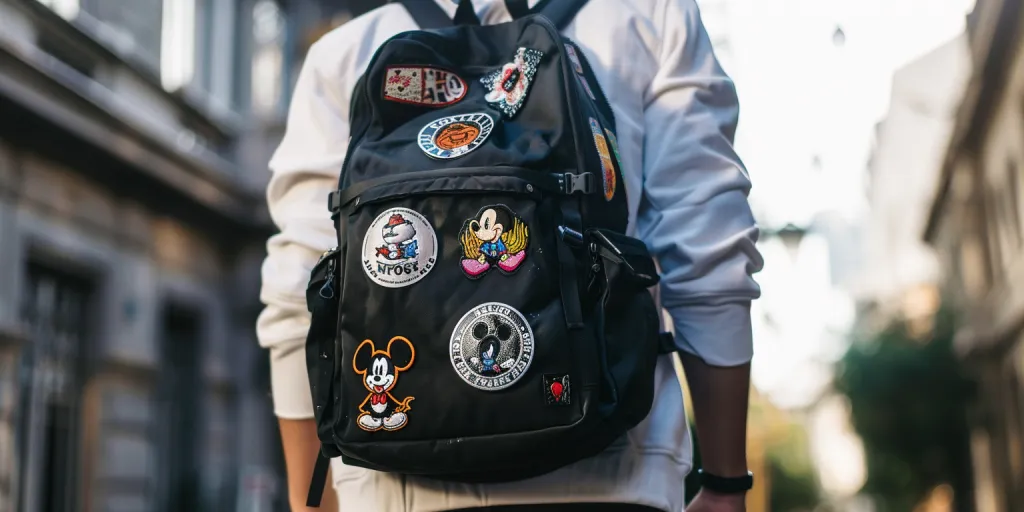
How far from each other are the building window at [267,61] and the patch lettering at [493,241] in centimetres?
1598

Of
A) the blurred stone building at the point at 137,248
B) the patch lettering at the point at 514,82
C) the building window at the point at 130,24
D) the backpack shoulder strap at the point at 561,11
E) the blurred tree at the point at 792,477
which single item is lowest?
the blurred tree at the point at 792,477

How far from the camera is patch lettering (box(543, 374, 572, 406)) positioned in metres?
1.73

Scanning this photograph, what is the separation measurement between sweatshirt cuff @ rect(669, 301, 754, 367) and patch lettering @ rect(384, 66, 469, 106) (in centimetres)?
51

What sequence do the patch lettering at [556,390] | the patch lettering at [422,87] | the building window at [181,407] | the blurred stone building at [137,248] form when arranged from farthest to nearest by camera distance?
the building window at [181,407], the blurred stone building at [137,248], the patch lettering at [422,87], the patch lettering at [556,390]

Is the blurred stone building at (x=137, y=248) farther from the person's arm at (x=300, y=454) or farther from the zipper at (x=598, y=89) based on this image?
the zipper at (x=598, y=89)

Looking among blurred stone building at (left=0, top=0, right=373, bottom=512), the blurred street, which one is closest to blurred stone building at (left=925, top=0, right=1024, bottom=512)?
the blurred street

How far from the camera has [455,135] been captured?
6.18 ft

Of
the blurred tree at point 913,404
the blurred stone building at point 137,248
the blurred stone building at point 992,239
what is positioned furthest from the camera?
the blurred tree at point 913,404

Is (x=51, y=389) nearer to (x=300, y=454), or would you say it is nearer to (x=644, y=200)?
(x=300, y=454)

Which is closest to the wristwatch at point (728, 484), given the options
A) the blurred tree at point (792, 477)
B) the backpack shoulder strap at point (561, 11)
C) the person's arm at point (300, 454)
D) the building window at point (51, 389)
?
the person's arm at point (300, 454)

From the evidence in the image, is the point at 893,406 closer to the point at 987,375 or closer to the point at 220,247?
the point at 987,375

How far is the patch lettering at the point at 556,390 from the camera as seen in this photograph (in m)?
1.73

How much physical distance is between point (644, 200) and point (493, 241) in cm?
44

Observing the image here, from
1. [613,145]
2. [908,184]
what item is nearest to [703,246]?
[613,145]
